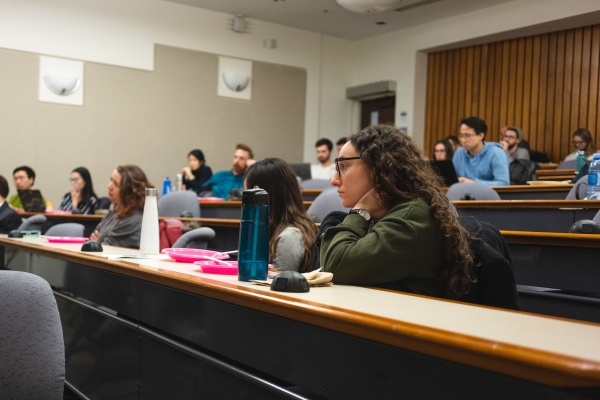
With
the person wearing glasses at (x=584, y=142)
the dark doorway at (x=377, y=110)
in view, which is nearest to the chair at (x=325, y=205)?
the person wearing glasses at (x=584, y=142)

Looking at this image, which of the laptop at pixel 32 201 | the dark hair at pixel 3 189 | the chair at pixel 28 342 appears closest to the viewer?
the chair at pixel 28 342

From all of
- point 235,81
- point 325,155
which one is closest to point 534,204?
point 325,155

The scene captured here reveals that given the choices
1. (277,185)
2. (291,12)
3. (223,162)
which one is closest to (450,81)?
(291,12)

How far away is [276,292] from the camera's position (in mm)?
1377

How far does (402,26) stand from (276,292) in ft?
28.9

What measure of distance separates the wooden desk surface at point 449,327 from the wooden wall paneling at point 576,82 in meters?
7.46

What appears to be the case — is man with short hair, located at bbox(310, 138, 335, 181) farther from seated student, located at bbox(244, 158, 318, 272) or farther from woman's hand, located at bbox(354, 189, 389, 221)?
woman's hand, located at bbox(354, 189, 389, 221)

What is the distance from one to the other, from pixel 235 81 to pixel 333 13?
1751 millimetres

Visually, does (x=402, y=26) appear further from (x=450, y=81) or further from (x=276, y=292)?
(x=276, y=292)

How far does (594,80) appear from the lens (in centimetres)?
785

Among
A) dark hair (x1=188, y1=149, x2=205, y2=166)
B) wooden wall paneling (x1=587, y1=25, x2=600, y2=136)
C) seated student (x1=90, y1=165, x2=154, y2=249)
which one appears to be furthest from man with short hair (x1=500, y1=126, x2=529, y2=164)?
seated student (x1=90, y1=165, x2=154, y2=249)

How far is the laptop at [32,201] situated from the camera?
5852 mm

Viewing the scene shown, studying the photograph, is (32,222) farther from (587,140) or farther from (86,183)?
(587,140)

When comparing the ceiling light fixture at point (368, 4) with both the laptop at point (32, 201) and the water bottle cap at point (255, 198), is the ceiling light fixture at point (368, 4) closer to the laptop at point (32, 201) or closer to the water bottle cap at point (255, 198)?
the laptop at point (32, 201)
